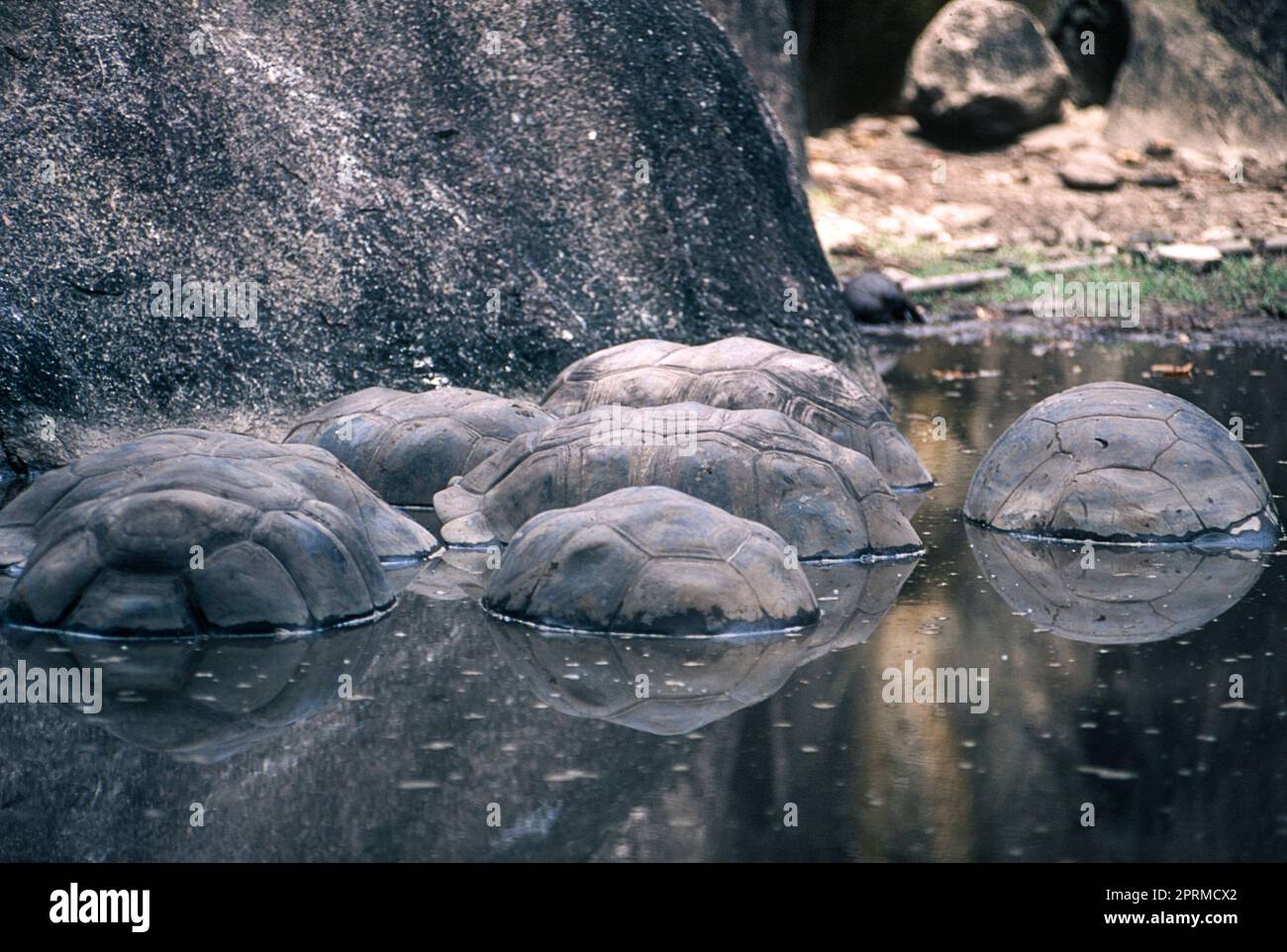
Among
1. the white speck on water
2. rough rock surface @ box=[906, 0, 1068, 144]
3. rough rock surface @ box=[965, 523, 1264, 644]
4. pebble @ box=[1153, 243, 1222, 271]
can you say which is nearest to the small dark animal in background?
pebble @ box=[1153, 243, 1222, 271]

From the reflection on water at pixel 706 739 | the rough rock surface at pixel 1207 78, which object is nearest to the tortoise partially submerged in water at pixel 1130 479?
the reflection on water at pixel 706 739

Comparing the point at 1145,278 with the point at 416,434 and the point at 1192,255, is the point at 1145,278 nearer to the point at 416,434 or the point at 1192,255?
the point at 1192,255

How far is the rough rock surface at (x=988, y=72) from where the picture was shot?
1762 centimetres

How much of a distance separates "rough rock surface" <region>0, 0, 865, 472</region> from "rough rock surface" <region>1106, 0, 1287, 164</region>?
862 centimetres

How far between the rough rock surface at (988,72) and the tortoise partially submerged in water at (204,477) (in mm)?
12663

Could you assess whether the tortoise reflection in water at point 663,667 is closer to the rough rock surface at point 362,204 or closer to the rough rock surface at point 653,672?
the rough rock surface at point 653,672

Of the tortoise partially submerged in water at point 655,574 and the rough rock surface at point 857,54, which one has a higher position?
the tortoise partially submerged in water at point 655,574

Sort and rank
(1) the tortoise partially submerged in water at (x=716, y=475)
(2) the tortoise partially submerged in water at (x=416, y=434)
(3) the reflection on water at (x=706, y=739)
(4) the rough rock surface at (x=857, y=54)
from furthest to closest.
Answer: (4) the rough rock surface at (x=857, y=54) → (2) the tortoise partially submerged in water at (x=416, y=434) → (1) the tortoise partially submerged in water at (x=716, y=475) → (3) the reflection on water at (x=706, y=739)

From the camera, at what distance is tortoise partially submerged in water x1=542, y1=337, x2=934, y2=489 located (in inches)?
287

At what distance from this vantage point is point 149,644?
489cm

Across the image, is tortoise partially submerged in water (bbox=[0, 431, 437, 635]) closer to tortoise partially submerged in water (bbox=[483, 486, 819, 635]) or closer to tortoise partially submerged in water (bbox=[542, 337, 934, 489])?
tortoise partially submerged in water (bbox=[483, 486, 819, 635])

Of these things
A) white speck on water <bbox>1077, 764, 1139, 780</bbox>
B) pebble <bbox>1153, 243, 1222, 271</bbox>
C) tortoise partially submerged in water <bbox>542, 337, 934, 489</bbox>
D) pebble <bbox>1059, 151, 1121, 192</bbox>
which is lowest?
pebble <bbox>1153, 243, 1222, 271</bbox>

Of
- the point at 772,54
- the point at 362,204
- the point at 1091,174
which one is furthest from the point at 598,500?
the point at 772,54

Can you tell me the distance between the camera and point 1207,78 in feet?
55.8
